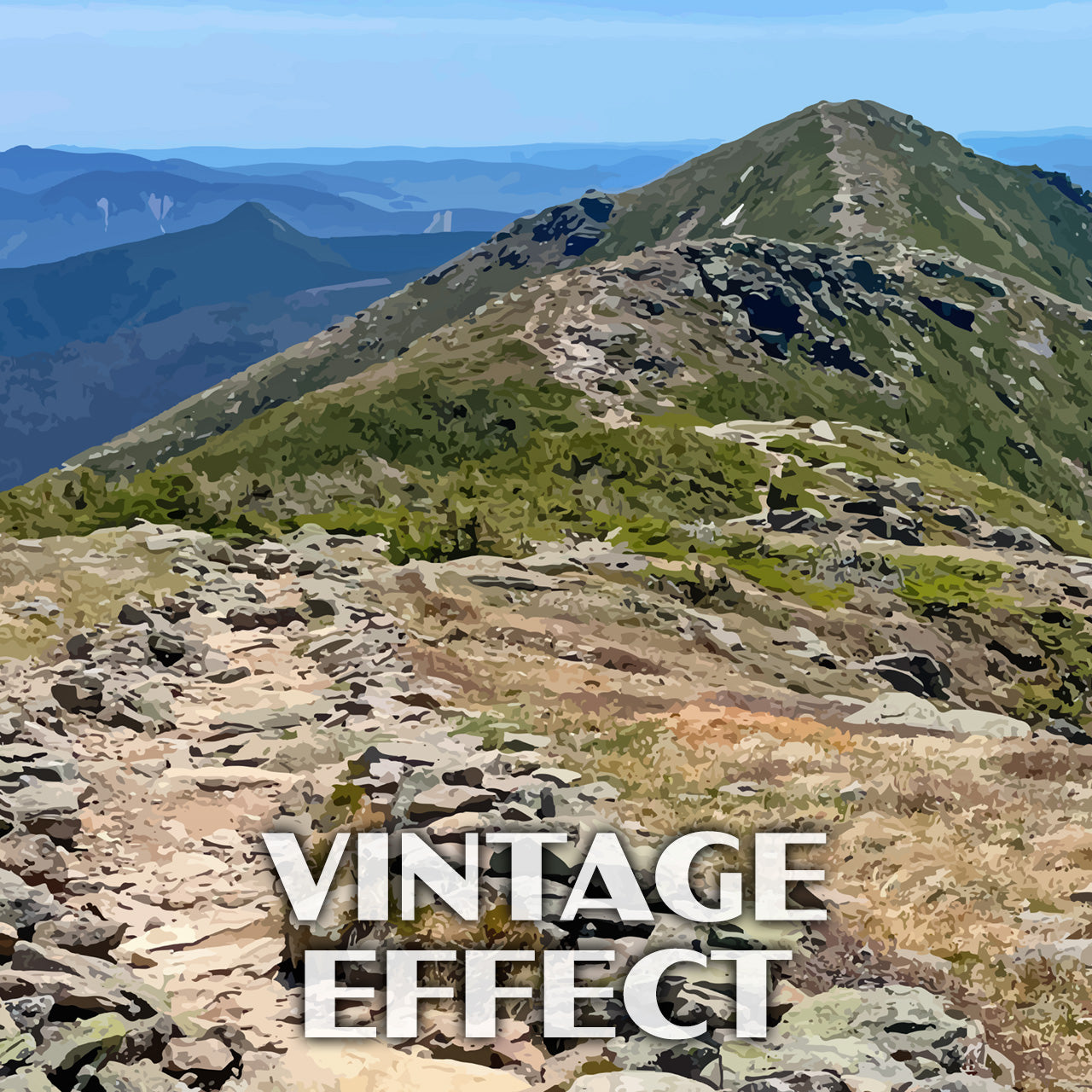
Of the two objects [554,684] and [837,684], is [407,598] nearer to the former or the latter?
Result: [554,684]

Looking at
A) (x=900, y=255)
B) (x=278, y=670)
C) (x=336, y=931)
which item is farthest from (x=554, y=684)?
(x=900, y=255)

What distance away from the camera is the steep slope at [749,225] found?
136 metres

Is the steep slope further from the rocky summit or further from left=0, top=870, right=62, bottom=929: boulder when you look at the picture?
left=0, top=870, right=62, bottom=929: boulder

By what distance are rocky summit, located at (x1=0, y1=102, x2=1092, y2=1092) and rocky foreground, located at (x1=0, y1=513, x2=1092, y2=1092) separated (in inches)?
1.6

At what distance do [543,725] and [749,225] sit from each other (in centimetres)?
14291

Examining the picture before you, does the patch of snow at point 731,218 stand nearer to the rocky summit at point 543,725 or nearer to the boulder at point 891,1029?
the rocky summit at point 543,725

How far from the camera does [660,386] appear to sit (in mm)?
50594

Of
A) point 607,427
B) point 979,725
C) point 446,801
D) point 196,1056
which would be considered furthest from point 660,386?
point 196,1056

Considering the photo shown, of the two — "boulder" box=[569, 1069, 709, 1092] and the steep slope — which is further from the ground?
the steep slope

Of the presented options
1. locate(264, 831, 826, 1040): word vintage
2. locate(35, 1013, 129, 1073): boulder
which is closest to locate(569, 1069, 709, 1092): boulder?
locate(264, 831, 826, 1040): word vintage

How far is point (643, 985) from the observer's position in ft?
24.8

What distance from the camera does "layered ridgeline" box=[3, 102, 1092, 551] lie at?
112 ft

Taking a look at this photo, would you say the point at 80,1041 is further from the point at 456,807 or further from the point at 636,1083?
the point at 456,807

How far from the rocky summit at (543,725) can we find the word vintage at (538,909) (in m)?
0.11
